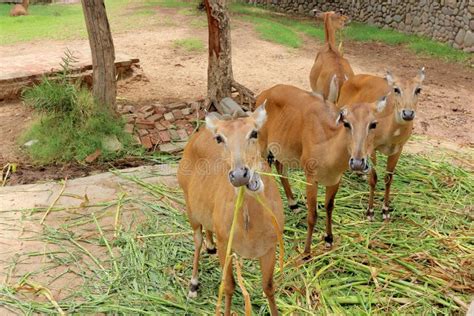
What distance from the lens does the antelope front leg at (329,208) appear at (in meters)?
4.38

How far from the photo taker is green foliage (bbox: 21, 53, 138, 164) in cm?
666

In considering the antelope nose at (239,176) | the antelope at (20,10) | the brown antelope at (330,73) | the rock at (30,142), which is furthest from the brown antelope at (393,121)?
the antelope at (20,10)

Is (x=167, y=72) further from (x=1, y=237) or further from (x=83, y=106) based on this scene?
(x=1, y=237)

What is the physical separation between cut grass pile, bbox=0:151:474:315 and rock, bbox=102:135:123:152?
162 cm

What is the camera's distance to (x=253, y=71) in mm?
10602

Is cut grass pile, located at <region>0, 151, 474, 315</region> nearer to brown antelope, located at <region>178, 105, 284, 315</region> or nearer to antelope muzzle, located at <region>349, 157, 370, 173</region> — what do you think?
brown antelope, located at <region>178, 105, 284, 315</region>

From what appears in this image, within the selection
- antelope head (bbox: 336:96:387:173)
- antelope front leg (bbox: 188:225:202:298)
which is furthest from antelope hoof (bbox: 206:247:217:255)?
antelope head (bbox: 336:96:387:173)

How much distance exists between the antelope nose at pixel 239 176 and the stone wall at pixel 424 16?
11.5m

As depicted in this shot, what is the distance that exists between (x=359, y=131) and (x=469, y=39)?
10.3 m

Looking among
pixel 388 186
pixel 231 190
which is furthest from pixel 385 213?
A: pixel 231 190

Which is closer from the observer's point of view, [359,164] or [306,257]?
[359,164]

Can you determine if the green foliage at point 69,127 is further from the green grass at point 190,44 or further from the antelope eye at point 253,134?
the green grass at point 190,44

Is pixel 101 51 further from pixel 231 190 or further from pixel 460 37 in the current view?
pixel 460 37

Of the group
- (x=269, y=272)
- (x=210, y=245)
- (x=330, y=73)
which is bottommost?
(x=210, y=245)
